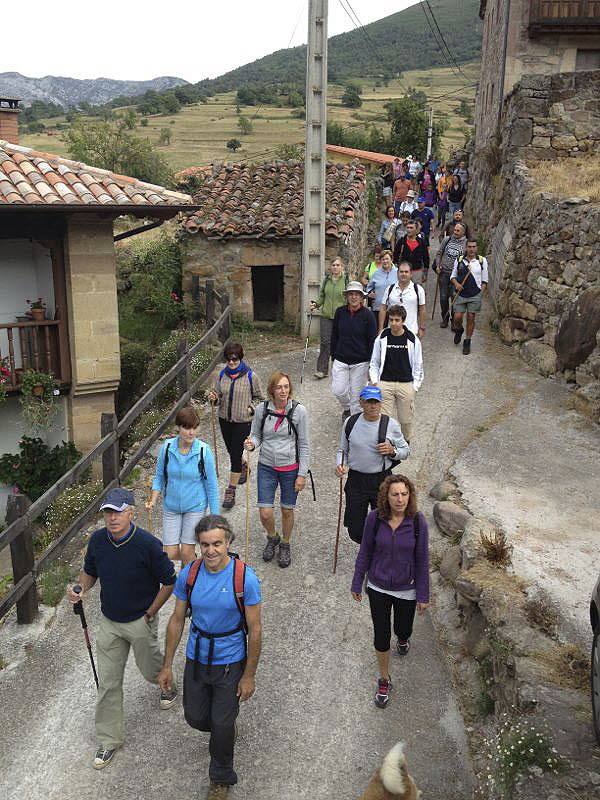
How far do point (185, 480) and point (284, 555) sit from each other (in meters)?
1.50

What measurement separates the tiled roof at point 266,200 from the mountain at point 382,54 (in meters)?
84.6

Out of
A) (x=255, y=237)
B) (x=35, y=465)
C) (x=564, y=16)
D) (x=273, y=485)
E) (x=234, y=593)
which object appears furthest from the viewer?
(x=564, y=16)

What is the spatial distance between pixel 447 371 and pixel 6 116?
1047 centimetres

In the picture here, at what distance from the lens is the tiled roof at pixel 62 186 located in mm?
9961

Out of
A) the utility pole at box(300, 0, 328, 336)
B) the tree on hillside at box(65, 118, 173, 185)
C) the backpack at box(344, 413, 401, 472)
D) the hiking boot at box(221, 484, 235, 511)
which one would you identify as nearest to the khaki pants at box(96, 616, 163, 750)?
the backpack at box(344, 413, 401, 472)

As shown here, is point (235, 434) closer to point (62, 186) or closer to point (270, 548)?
point (270, 548)

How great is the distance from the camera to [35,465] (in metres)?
11.5

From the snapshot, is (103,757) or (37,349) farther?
(37,349)

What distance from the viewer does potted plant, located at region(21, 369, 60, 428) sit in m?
11.0

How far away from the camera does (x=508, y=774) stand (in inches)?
158

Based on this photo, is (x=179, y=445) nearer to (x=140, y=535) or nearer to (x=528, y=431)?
(x=140, y=535)

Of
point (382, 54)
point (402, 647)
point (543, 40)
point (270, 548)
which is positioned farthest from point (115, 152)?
point (382, 54)

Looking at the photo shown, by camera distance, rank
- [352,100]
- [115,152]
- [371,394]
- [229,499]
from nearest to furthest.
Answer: [371,394] → [229,499] → [115,152] → [352,100]

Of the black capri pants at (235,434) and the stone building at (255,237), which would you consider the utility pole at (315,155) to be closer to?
the stone building at (255,237)
